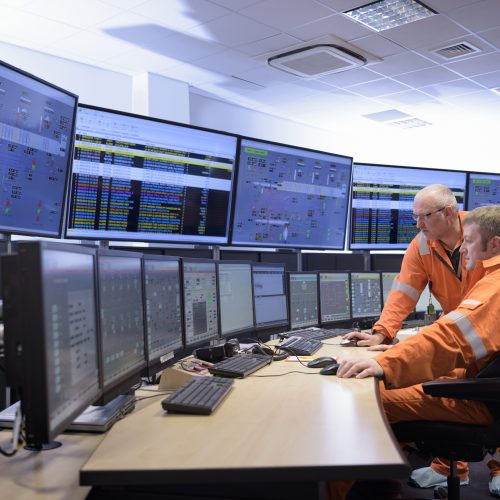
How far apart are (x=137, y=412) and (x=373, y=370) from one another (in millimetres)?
699

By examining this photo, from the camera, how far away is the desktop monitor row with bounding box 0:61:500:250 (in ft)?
7.10

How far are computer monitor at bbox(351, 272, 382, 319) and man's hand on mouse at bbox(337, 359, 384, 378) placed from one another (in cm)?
186

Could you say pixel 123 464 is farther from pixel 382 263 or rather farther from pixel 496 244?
pixel 382 263

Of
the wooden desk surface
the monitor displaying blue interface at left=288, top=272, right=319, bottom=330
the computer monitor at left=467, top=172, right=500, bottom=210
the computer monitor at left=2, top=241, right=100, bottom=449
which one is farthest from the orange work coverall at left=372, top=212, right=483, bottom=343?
the computer monitor at left=2, top=241, right=100, bottom=449

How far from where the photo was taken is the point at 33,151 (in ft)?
7.11

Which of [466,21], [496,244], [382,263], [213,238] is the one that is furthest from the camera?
[466,21]

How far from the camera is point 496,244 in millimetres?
2148

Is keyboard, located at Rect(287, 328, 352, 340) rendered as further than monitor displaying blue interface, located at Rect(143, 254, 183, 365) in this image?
Yes

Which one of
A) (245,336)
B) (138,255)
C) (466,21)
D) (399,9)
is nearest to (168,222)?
(245,336)

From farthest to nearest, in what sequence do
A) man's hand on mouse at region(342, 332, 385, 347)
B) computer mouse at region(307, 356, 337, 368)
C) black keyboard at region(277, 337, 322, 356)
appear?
man's hand on mouse at region(342, 332, 385, 347)
black keyboard at region(277, 337, 322, 356)
computer mouse at region(307, 356, 337, 368)

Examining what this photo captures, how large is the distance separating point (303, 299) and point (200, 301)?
1116 millimetres

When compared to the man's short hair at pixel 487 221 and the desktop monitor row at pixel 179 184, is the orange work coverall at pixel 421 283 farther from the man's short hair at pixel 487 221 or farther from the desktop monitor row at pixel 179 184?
the desktop monitor row at pixel 179 184

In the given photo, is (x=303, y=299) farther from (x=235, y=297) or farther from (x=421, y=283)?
(x=235, y=297)

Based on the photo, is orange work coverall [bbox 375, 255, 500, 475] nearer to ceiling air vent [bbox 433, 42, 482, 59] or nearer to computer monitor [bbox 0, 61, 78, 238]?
computer monitor [bbox 0, 61, 78, 238]
